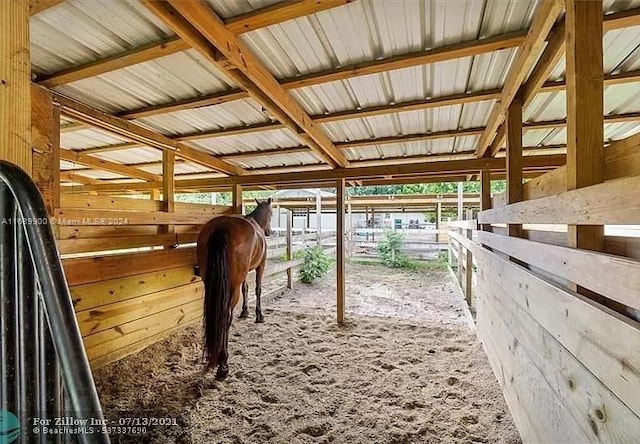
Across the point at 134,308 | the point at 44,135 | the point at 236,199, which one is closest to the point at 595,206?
the point at 44,135

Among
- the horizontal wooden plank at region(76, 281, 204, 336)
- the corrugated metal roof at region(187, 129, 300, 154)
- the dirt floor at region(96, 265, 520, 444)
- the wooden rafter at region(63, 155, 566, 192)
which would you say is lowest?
the dirt floor at region(96, 265, 520, 444)

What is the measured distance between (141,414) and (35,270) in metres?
1.90

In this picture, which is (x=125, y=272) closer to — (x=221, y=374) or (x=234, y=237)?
(x=234, y=237)

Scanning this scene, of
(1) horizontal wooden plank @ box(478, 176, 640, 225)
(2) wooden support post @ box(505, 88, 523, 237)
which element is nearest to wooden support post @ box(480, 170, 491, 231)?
(2) wooden support post @ box(505, 88, 523, 237)

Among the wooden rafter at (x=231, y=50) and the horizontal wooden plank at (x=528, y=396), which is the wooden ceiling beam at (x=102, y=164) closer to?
the wooden rafter at (x=231, y=50)

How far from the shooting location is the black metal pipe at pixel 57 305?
430mm

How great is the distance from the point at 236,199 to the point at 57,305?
12.9ft

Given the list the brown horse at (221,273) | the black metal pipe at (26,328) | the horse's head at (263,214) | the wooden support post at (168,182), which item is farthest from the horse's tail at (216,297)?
the black metal pipe at (26,328)

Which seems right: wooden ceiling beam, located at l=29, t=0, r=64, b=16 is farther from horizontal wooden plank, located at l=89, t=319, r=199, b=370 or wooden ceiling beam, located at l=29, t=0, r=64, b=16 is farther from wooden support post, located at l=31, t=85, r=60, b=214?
horizontal wooden plank, located at l=89, t=319, r=199, b=370

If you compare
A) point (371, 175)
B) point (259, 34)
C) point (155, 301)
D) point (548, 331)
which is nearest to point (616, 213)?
point (548, 331)

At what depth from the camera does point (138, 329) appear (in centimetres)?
275

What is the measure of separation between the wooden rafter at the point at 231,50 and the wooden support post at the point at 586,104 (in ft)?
4.30

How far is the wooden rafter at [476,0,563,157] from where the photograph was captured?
1122 millimetres

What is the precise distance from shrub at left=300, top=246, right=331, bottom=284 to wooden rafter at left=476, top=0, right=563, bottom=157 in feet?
14.8
